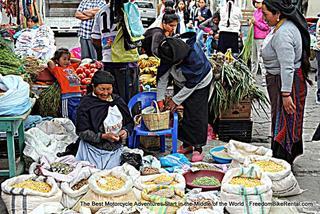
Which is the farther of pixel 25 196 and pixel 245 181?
pixel 245 181

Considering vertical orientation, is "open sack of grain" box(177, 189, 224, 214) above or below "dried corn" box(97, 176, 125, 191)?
below

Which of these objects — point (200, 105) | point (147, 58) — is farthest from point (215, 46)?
point (200, 105)

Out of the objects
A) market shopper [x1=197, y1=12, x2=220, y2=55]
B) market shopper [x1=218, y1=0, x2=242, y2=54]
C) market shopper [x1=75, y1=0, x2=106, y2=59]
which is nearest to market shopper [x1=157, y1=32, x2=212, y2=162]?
market shopper [x1=75, y1=0, x2=106, y2=59]

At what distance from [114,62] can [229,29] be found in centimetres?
559

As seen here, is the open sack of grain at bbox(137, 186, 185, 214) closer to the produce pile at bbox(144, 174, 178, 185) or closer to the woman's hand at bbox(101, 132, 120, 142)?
the produce pile at bbox(144, 174, 178, 185)

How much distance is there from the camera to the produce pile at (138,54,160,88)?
6703mm

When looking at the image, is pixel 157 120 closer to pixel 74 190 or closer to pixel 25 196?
pixel 74 190

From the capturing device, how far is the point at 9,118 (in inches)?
167

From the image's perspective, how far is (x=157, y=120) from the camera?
523 centimetres

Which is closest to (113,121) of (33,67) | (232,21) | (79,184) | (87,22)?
(79,184)

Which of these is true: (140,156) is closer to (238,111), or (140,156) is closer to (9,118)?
(9,118)

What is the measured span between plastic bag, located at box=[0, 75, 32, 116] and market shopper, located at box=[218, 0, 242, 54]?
6829 mm

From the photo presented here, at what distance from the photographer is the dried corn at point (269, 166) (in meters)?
4.61

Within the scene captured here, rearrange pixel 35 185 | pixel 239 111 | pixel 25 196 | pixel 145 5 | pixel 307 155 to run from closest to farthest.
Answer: pixel 25 196
pixel 35 185
pixel 307 155
pixel 239 111
pixel 145 5
